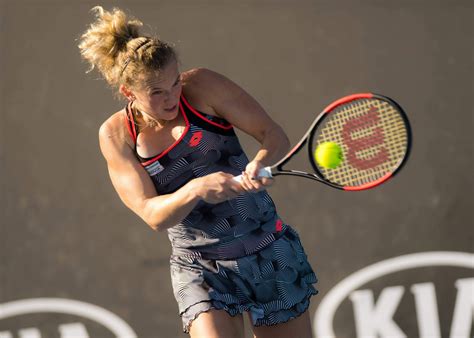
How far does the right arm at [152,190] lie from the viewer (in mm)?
2816

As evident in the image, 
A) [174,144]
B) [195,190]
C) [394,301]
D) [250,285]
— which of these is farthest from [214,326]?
[394,301]

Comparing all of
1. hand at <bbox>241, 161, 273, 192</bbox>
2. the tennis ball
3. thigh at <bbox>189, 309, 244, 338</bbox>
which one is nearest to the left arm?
the tennis ball

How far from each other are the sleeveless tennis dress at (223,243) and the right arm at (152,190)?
0.05 meters

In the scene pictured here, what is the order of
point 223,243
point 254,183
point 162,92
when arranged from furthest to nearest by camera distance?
point 223,243, point 162,92, point 254,183

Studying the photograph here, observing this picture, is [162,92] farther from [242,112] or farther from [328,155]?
[328,155]

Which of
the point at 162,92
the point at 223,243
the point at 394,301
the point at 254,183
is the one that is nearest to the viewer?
the point at 254,183

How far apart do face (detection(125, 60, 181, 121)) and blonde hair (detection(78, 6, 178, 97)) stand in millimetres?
21

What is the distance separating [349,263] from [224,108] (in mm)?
1770

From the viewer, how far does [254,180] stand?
8.96 feet

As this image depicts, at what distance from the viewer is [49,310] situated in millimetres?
4465

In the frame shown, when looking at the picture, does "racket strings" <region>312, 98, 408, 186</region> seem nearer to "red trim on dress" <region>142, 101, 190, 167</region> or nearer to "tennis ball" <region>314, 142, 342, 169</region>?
"tennis ball" <region>314, 142, 342, 169</region>

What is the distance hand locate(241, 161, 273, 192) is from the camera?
8.92ft

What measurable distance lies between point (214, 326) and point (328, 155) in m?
0.63

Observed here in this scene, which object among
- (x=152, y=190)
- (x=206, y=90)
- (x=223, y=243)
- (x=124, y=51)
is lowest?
(x=223, y=243)
